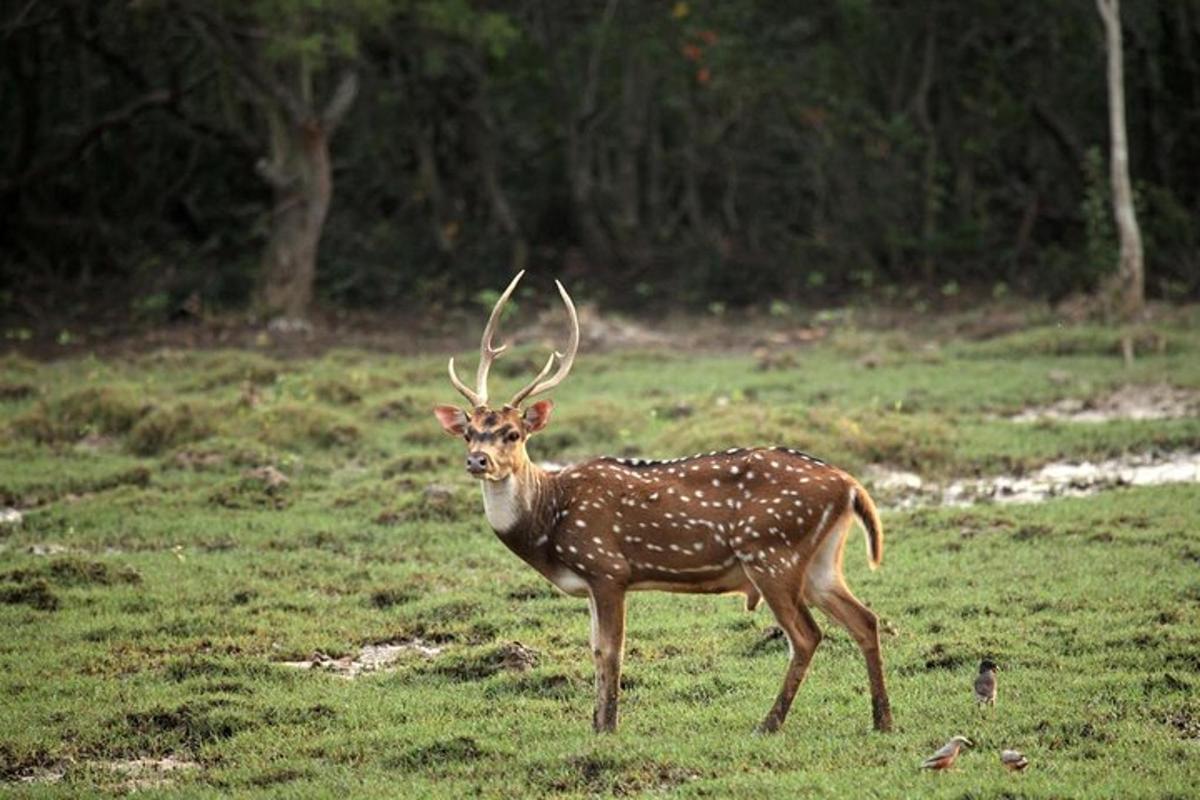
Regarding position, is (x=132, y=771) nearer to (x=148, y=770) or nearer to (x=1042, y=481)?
(x=148, y=770)

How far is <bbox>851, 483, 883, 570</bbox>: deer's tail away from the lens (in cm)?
860

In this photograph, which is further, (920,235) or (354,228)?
(354,228)

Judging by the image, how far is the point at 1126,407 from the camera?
17062 millimetres

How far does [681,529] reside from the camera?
340 inches

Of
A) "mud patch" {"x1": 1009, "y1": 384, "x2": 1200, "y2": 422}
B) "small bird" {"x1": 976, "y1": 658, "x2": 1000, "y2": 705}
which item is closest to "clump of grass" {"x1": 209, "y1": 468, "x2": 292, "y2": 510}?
"mud patch" {"x1": 1009, "y1": 384, "x2": 1200, "y2": 422}

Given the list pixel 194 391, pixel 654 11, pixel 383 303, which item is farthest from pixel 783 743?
pixel 654 11

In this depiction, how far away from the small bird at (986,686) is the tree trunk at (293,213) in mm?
16788

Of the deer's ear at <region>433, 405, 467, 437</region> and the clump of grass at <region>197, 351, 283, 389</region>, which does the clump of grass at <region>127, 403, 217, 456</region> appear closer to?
the clump of grass at <region>197, 351, 283, 389</region>

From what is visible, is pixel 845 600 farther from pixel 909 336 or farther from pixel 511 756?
pixel 909 336

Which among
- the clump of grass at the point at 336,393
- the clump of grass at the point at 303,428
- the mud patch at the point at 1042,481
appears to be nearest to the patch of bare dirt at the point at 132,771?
the mud patch at the point at 1042,481

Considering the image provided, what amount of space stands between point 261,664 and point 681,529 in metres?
2.60

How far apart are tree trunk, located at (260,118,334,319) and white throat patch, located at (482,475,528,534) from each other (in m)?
15.9

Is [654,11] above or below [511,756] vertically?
above

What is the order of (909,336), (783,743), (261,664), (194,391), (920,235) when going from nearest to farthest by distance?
(783,743), (261,664), (194,391), (909,336), (920,235)
